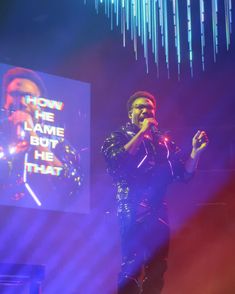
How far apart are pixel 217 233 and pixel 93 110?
5.19 feet

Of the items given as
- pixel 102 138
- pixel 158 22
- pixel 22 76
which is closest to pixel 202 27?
pixel 158 22

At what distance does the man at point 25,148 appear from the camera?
163 inches

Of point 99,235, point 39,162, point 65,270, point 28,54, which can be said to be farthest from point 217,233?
point 28,54

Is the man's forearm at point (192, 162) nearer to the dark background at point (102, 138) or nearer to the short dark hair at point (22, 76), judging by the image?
the dark background at point (102, 138)

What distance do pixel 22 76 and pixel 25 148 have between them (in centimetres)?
64

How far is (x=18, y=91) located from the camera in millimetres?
4309

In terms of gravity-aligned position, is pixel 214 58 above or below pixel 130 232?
above

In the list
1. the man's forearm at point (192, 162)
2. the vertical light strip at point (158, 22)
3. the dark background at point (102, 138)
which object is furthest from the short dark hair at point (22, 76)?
the man's forearm at point (192, 162)

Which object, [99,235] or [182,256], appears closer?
[182,256]

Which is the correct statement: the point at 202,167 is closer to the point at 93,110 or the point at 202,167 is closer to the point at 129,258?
the point at 93,110

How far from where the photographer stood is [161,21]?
4.26m

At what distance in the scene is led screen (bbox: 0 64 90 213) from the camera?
4.15 metres

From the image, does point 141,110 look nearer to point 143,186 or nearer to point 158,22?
point 143,186

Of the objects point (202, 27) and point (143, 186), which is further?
point (202, 27)
